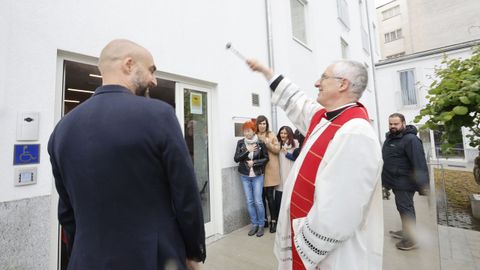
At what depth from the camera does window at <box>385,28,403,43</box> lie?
2427cm

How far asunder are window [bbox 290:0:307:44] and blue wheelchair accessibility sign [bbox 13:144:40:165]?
239 inches

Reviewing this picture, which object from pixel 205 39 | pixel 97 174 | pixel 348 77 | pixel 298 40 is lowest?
pixel 97 174

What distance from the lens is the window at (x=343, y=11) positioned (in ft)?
29.5

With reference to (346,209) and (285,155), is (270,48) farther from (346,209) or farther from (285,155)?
(346,209)

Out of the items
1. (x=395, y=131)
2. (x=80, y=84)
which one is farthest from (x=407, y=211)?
(x=80, y=84)

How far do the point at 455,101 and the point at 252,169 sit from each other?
2.78 m

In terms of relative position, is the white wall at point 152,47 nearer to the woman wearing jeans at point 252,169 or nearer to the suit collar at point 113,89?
the woman wearing jeans at point 252,169

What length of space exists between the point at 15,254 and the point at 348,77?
9.79 ft

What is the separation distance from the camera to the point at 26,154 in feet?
7.18

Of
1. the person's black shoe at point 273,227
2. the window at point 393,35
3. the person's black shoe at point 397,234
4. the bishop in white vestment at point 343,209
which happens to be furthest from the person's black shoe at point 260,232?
the window at point 393,35

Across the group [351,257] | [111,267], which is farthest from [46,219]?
[351,257]

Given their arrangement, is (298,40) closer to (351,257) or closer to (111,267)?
(351,257)

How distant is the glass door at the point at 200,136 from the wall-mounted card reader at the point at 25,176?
194 centimetres

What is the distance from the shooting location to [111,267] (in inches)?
40.1
